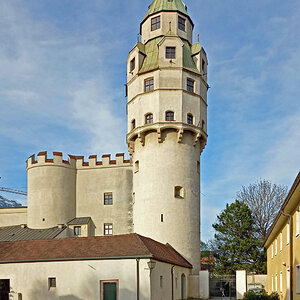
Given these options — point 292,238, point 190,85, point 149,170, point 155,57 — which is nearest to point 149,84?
point 155,57

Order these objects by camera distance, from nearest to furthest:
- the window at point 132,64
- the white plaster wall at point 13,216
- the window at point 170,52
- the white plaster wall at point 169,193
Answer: the white plaster wall at point 169,193
the window at point 170,52
the window at point 132,64
the white plaster wall at point 13,216

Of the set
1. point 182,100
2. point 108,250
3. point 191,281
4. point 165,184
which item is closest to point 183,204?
point 165,184

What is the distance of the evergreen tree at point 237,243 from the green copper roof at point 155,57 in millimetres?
16986

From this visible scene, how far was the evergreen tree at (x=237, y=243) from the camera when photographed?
46.3 meters

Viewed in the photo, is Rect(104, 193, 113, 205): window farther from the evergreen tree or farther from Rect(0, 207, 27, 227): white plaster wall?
the evergreen tree

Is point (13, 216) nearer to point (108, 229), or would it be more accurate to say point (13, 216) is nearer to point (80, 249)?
point (108, 229)

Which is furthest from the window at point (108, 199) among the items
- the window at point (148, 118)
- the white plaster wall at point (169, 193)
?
the window at point (148, 118)

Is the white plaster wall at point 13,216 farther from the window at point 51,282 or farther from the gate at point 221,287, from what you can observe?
the window at point 51,282

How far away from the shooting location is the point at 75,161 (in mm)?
47406

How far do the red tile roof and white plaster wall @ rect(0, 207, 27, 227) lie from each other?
16678 millimetres

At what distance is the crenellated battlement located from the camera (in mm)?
46156

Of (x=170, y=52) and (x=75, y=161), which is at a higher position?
(x=170, y=52)

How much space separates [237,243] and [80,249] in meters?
23.9

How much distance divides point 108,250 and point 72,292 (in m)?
3.15
